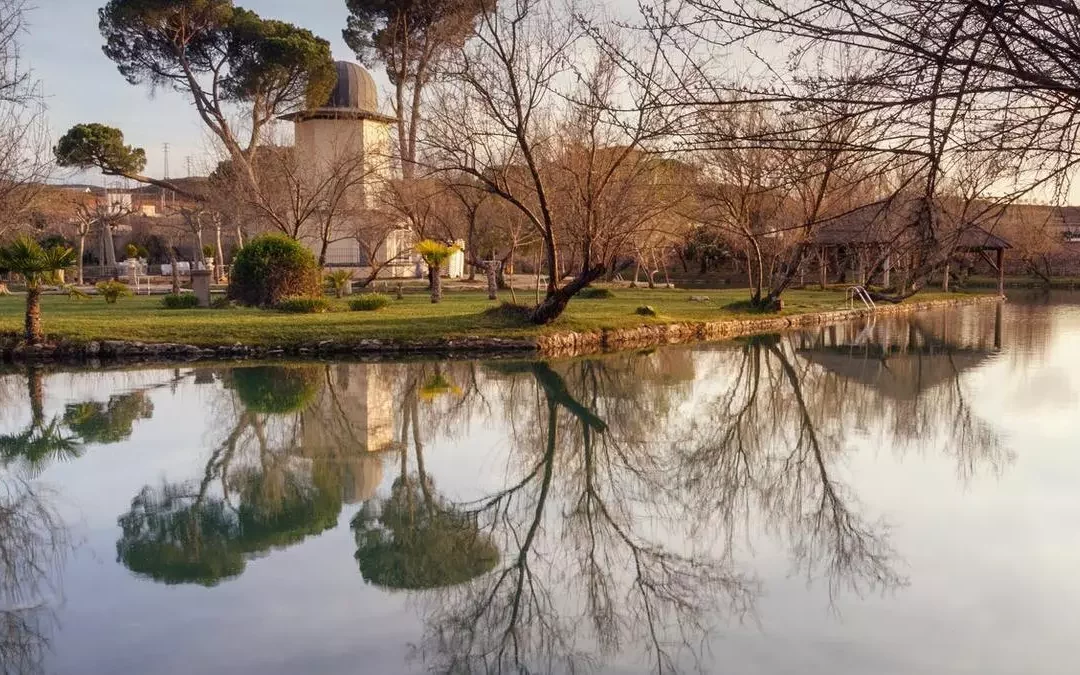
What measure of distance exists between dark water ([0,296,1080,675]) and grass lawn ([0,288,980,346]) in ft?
13.2

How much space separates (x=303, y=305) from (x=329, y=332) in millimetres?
3264

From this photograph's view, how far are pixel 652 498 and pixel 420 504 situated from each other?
182 cm

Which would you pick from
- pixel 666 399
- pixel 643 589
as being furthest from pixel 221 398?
pixel 643 589

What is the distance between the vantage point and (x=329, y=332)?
17562 mm

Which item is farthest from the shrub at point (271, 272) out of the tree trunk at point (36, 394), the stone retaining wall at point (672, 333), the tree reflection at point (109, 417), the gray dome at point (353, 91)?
the gray dome at point (353, 91)

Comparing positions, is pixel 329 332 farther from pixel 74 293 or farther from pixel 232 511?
pixel 232 511

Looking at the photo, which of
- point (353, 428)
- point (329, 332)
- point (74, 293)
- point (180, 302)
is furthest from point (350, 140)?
point (353, 428)

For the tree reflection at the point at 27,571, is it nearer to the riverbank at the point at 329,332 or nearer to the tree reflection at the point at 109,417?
the tree reflection at the point at 109,417

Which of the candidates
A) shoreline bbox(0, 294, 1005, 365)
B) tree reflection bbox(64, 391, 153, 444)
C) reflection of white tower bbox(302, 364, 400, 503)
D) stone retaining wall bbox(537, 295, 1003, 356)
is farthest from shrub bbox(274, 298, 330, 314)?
tree reflection bbox(64, 391, 153, 444)

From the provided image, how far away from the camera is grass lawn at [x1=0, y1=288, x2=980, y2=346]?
56.1 ft

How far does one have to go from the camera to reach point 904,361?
17312 millimetres

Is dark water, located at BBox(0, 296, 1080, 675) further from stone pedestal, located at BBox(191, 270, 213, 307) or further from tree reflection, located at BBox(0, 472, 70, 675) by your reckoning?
stone pedestal, located at BBox(191, 270, 213, 307)

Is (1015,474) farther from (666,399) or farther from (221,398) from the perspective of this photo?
(221,398)

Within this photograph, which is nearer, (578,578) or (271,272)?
(578,578)
